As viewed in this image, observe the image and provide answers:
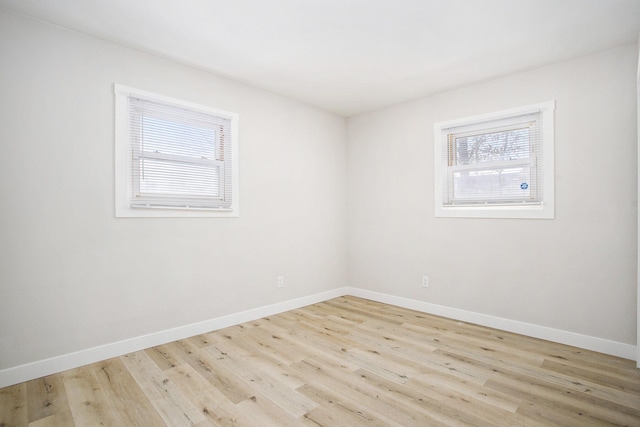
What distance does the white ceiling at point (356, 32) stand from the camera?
236 centimetres

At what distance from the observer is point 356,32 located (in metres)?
2.68

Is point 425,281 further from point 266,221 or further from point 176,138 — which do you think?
point 176,138

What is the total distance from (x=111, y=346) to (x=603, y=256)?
4.28 metres

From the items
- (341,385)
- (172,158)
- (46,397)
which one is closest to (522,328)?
(341,385)

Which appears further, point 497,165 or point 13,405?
point 497,165

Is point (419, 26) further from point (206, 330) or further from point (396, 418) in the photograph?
point (206, 330)

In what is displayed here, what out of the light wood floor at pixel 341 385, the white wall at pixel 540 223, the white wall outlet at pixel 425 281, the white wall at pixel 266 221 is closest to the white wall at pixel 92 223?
the white wall at pixel 266 221

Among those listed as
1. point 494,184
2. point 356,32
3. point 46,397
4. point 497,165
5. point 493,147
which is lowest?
point 46,397

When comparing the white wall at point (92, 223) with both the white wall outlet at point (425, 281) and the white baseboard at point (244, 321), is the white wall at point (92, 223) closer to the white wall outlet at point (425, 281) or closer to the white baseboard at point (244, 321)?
the white baseboard at point (244, 321)

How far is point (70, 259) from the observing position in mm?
2617

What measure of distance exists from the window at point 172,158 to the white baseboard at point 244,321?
1112 mm

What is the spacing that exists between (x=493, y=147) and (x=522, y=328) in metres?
1.89

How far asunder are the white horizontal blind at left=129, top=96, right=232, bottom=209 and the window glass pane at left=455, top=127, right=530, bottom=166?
2.64 meters

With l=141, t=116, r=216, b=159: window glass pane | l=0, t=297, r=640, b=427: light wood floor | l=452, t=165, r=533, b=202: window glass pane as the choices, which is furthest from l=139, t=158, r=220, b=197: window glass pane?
l=452, t=165, r=533, b=202: window glass pane
